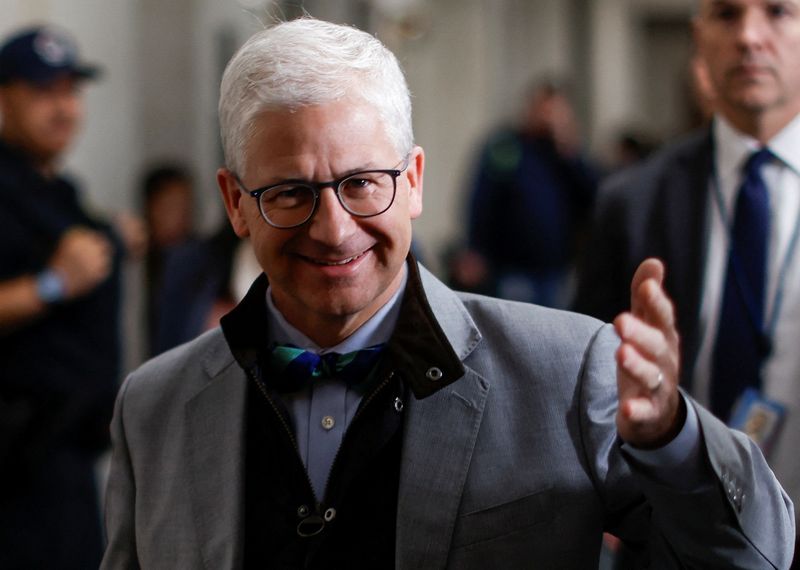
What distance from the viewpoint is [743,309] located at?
2.99 metres

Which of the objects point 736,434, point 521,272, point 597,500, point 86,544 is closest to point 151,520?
point 597,500

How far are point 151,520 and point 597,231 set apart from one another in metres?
1.52

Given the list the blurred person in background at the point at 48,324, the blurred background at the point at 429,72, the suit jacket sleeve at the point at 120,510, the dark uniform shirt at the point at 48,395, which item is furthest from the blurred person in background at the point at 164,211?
the suit jacket sleeve at the point at 120,510

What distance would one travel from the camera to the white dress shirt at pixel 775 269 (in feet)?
9.49

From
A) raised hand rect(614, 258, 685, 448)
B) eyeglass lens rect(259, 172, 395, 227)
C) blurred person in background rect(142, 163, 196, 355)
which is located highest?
eyeglass lens rect(259, 172, 395, 227)

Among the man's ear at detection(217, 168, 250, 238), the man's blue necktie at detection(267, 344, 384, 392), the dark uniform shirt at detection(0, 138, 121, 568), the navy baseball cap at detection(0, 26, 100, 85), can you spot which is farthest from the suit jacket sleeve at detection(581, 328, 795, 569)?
the navy baseball cap at detection(0, 26, 100, 85)

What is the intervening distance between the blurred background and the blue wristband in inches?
43.8

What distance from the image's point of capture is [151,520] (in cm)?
221

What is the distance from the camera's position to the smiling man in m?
2.02

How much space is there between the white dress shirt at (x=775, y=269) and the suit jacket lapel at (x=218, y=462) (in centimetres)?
128

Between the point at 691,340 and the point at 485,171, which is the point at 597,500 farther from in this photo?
the point at 485,171

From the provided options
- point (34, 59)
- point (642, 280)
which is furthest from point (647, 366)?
point (34, 59)

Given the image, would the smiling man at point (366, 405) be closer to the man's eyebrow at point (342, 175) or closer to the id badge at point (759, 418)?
the man's eyebrow at point (342, 175)

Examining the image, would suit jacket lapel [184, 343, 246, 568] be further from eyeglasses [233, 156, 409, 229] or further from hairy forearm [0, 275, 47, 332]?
→ hairy forearm [0, 275, 47, 332]
